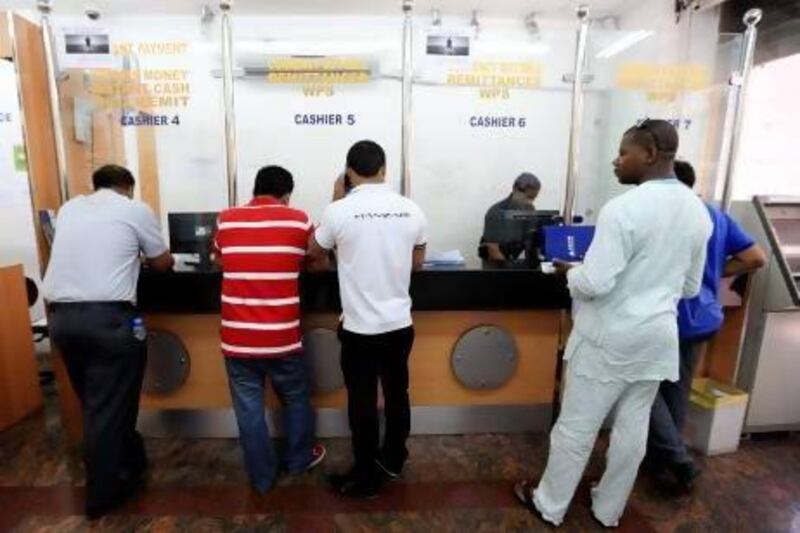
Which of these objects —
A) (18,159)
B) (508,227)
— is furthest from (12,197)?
(508,227)

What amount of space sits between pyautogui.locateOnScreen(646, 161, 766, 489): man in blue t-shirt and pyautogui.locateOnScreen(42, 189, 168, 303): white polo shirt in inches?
86.9

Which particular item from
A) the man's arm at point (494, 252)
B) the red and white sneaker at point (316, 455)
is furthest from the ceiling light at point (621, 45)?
the red and white sneaker at point (316, 455)

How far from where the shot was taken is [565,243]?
2.24m

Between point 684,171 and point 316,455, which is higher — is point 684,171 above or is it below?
above

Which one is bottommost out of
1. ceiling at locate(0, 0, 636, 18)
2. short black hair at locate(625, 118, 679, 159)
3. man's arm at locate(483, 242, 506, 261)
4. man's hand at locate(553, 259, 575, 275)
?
man's arm at locate(483, 242, 506, 261)

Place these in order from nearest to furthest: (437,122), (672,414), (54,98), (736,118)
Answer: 1. (672,414)
2. (54,98)
3. (736,118)
4. (437,122)

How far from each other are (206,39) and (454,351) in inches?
80.7

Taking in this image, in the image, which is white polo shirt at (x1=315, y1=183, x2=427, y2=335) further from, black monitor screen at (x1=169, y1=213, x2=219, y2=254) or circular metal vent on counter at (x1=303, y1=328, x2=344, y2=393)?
black monitor screen at (x1=169, y1=213, x2=219, y2=254)

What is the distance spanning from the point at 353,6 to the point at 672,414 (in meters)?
3.47

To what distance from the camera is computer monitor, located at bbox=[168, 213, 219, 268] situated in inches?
96.8

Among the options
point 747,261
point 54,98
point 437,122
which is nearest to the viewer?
point 747,261

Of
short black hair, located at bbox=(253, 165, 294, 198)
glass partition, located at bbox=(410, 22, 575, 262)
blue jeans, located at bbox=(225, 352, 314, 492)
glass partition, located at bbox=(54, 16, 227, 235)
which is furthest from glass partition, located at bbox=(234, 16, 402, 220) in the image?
blue jeans, located at bbox=(225, 352, 314, 492)

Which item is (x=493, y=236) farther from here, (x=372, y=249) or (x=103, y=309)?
(x=103, y=309)

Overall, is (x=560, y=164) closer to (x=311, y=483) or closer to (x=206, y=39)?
(x=206, y=39)
